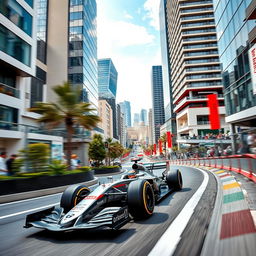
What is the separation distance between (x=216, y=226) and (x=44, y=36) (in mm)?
49117

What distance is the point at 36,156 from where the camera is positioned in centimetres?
920

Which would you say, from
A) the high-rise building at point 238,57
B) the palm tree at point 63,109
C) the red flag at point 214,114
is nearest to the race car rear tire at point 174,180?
the palm tree at point 63,109

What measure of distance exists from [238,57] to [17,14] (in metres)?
22.7

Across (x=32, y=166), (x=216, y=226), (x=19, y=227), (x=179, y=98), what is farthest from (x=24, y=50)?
(x=179, y=98)

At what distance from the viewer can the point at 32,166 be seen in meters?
9.07

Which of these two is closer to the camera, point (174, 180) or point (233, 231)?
point (233, 231)

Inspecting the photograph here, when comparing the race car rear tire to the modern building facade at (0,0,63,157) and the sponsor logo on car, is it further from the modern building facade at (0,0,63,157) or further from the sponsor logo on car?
the modern building facade at (0,0,63,157)

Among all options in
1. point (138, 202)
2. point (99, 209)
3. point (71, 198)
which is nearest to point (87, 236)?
point (99, 209)

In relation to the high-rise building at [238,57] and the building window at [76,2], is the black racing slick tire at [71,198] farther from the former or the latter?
the building window at [76,2]

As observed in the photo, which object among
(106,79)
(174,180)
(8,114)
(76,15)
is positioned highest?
(106,79)

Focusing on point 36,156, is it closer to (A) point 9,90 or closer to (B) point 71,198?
(B) point 71,198

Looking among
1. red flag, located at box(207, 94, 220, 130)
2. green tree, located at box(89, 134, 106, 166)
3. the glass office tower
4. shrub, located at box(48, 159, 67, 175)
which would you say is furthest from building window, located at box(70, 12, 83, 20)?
shrub, located at box(48, 159, 67, 175)

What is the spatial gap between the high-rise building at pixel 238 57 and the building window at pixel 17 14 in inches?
813

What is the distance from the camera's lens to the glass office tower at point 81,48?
4253cm
